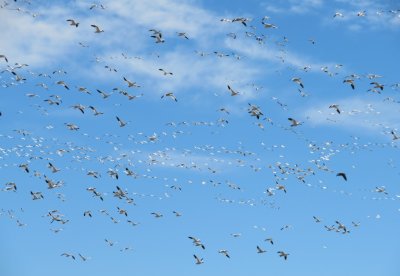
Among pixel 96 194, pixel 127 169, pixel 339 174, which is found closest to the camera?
pixel 339 174

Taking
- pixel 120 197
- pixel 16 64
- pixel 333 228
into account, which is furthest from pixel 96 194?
pixel 333 228

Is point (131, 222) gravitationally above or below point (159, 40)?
below

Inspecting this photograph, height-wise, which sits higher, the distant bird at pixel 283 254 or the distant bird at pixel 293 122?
the distant bird at pixel 293 122

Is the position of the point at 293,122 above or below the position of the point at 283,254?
above

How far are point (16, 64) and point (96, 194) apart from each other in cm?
2296

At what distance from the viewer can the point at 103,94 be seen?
94562 mm

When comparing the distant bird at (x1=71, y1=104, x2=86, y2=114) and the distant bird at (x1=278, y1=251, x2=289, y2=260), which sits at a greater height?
the distant bird at (x1=71, y1=104, x2=86, y2=114)

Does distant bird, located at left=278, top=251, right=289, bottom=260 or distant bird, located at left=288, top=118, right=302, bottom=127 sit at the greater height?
distant bird, located at left=288, top=118, right=302, bottom=127

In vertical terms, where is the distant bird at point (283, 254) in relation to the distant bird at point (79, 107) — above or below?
below

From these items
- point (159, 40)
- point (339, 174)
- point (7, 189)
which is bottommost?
point (7, 189)

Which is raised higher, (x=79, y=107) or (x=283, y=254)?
(x=79, y=107)

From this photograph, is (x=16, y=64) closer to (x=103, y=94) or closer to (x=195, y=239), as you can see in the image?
(x=103, y=94)

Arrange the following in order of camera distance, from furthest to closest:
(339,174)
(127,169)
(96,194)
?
1. (96,194)
2. (127,169)
3. (339,174)

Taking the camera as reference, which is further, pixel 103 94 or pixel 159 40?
pixel 103 94
